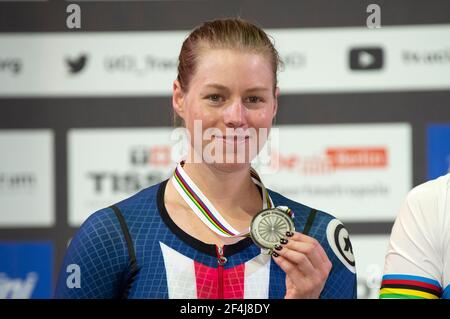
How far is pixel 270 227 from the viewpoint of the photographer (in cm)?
141

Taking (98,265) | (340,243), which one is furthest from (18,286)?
(340,243)

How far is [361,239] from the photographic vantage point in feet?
9.70

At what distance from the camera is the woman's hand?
4.63ft

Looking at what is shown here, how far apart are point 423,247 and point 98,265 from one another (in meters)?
0.59

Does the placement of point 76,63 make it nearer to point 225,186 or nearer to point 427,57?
point 427,57

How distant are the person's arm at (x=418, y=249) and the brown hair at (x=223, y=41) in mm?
358

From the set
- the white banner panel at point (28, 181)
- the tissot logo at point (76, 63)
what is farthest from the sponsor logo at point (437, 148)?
the white banner panel at point (28, 181)

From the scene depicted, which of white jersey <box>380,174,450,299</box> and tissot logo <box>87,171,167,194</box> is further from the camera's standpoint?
tissot logo <box>87,171,167,194</box>

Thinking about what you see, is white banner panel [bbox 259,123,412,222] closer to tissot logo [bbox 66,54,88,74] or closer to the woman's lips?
tissot logo [bbox 66,54,88,74]

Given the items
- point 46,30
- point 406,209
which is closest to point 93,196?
point 46,30

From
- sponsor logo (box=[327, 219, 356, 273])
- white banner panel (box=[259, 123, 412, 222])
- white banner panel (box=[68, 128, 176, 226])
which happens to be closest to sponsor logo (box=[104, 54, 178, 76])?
white banner panel (box=[68, 128, 176, 226])

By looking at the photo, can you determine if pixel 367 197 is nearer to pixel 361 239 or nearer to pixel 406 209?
pixel 361 239

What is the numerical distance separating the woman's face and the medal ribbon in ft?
0.25
